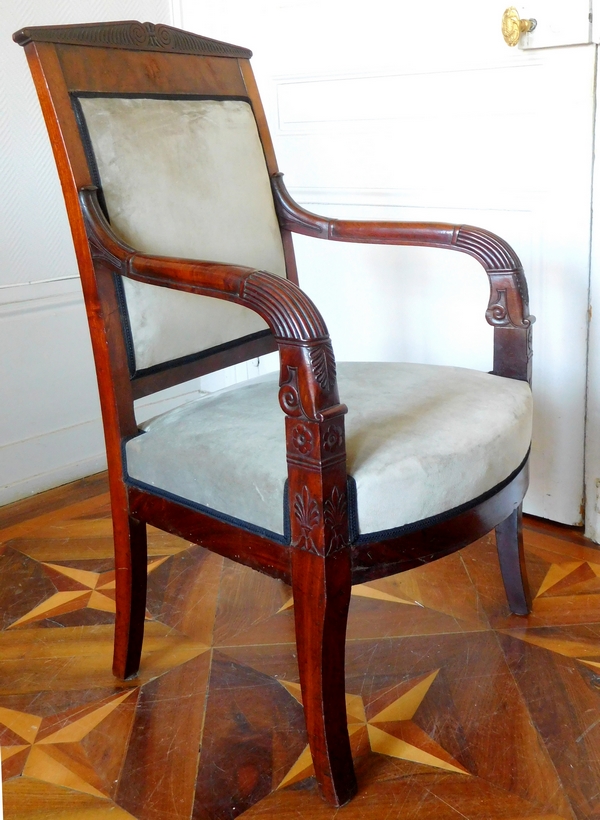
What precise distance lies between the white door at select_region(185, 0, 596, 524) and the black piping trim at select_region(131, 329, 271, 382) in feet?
2.17

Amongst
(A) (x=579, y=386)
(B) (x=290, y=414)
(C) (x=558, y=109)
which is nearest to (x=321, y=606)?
(B) (x=290, y=414)

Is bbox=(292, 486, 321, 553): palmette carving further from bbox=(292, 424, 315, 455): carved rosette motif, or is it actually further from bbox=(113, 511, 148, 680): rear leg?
bbox=(113, 511, 148, 680): rear leg

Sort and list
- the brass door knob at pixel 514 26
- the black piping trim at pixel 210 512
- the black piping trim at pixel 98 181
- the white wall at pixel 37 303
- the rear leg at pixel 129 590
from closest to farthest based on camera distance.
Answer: the black piping trim at pixel 210 512 → the black piping trim at pixel 98 181 → the rear leg at pixel 129 590 → the brass door knob at pixel 514 26 → the white wall at pixel 37 303

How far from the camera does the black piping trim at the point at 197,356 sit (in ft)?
4.12

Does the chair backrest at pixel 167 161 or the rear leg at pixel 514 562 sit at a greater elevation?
the chair backrest at pixel 167 161

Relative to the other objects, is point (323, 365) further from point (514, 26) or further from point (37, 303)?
point (37, 303)

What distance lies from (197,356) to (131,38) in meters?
0.50

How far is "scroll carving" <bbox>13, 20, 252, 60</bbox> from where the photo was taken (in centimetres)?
115

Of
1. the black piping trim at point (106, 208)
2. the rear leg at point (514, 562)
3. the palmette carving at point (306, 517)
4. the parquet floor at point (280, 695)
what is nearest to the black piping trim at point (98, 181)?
the black piping trim at point (106, 208)

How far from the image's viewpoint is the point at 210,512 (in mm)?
1135

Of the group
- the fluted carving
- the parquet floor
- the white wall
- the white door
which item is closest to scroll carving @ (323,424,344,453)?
the fluted carving

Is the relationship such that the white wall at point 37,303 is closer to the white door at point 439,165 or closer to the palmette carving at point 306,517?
the white door at point 439,165

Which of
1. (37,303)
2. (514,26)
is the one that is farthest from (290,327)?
(37,303)

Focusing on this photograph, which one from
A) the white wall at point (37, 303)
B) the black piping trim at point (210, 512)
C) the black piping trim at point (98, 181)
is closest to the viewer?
the black piping trim at point (210, 512)
